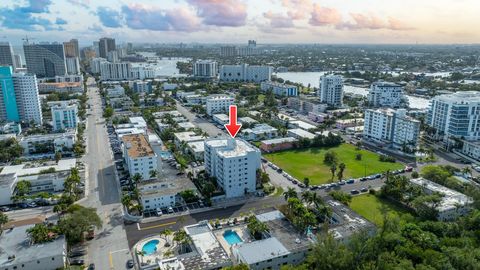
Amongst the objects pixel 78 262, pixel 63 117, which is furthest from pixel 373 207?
pixel 63 117

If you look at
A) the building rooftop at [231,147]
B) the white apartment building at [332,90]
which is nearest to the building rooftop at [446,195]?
the building rooftop at [231,147]

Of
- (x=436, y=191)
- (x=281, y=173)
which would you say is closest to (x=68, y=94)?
(x=281, y=173)

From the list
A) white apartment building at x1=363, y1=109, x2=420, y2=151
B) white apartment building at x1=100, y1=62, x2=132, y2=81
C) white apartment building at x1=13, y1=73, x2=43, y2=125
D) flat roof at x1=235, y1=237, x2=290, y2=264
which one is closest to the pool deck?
flat roof at x1=235, y1=237, x2=290, y2=264

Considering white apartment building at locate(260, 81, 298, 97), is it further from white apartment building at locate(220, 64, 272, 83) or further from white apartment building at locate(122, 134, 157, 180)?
white apartment building at locate(122, 134, 157, 180)

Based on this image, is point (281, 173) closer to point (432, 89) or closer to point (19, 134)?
point (19, 134)

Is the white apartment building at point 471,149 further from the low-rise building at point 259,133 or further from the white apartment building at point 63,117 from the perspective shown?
the white apartment building at point 63,117

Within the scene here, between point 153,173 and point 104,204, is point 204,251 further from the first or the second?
point 153,173
